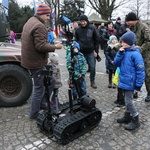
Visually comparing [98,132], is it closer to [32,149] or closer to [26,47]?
[32,149]

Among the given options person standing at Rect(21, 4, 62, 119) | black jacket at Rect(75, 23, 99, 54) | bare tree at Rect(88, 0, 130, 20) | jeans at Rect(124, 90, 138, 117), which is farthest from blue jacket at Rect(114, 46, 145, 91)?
bare tree at Rect(88, 0, 130, 20)

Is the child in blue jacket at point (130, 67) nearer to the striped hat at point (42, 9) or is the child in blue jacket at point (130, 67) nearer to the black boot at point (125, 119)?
the black boot at point (125, 119)

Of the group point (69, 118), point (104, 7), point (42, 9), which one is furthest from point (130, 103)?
point (104, 7)

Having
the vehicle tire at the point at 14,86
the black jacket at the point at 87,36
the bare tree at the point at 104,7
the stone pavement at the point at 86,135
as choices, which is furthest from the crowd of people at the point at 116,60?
the bare tree at the point at 104,7

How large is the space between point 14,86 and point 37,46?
1.41 metres

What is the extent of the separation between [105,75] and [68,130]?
165 inches

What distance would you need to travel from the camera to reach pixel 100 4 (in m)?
28.8

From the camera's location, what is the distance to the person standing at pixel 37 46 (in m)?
3.28

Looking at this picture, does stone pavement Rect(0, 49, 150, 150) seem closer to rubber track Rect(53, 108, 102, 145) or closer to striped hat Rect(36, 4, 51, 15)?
rubber track Rect(53, 108, 102, 145)

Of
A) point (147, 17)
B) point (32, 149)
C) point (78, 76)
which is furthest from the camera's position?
point (147, 17)

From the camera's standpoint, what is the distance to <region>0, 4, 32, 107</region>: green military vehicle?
164 inches

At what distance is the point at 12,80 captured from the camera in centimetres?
430

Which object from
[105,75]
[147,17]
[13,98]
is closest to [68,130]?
[13,98]

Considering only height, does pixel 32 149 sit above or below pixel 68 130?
below
